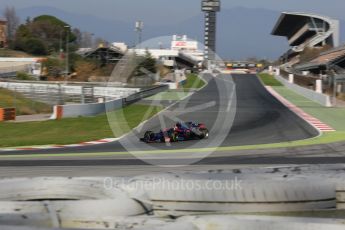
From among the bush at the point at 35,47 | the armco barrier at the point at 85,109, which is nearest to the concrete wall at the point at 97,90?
the armco barrier at the point at 85,109

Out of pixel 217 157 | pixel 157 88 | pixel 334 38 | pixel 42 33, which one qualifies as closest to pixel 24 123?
pixel 217 157

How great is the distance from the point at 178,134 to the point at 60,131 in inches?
343

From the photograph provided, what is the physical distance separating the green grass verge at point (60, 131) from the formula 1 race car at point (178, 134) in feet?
12.2

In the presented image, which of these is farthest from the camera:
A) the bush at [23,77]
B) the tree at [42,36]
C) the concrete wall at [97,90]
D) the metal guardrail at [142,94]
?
the tree at [42,36]

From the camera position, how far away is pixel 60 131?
25766mm

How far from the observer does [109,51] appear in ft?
420

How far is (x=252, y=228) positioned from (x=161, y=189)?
104cm

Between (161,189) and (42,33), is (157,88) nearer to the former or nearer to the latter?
(161,189)

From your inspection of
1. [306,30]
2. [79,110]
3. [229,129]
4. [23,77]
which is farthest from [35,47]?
[229,129]

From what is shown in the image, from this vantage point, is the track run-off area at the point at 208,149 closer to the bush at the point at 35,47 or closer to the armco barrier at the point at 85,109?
the armco barrier at the point at 85,109

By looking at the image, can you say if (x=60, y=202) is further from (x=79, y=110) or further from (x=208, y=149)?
(x=79, y=110)

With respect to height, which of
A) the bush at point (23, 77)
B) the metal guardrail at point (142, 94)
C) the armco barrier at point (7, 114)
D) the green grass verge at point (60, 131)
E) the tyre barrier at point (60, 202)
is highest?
the tyre barrier at point (60, 202)

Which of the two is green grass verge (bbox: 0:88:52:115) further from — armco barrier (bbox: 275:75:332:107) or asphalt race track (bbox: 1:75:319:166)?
armco barrier (bbox: 275:75:332:107)

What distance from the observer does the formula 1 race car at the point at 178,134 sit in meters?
19.1
